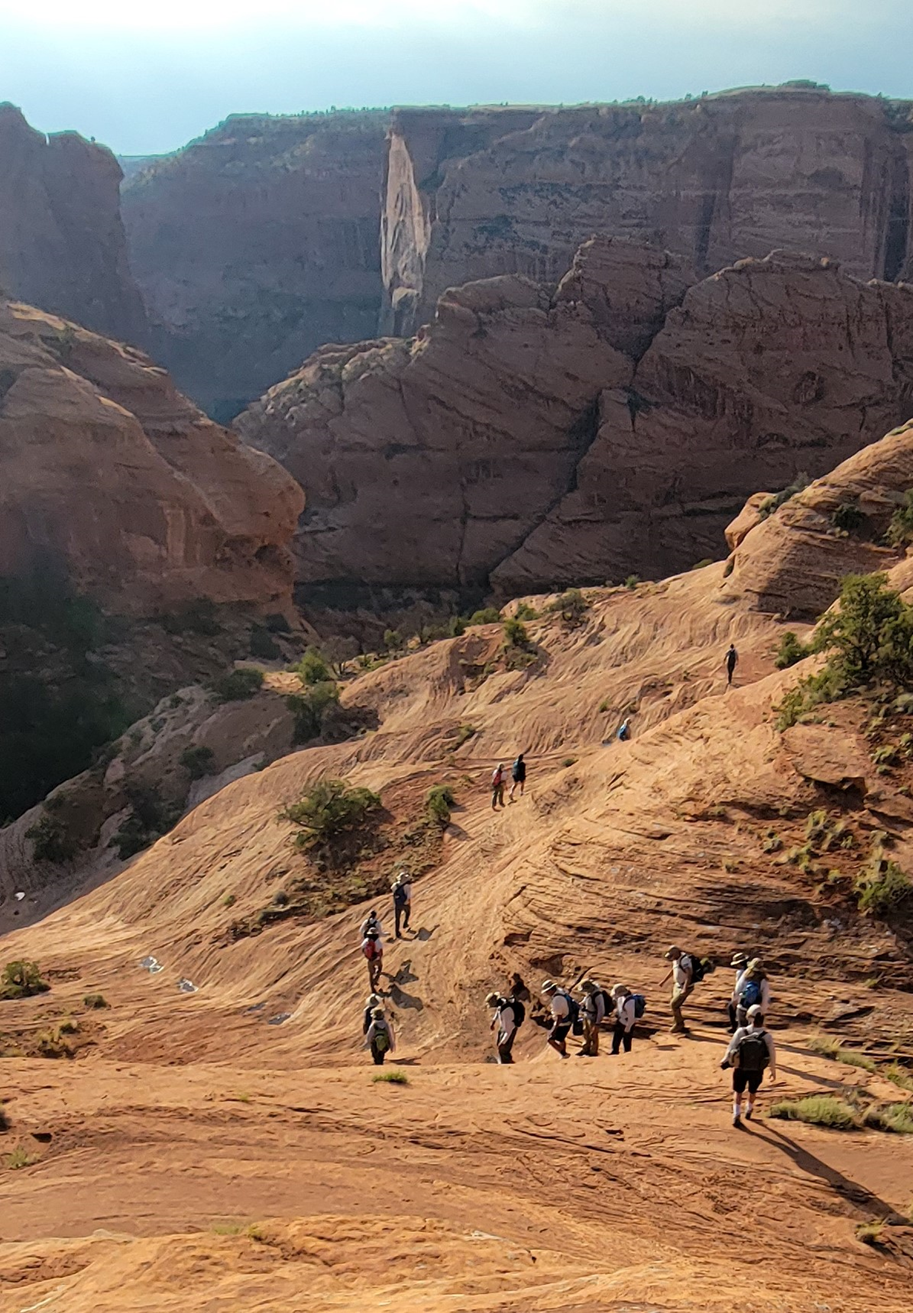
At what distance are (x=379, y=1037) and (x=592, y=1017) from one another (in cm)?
275

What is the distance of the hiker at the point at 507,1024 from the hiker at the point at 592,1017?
0.87 m

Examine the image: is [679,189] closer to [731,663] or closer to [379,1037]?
[731,663]

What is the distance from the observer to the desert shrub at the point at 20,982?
18016 millimetres

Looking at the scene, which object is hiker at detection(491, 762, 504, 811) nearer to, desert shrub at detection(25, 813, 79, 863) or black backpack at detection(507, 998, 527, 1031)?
black backpack at detection(507, 998, 527, 1031)

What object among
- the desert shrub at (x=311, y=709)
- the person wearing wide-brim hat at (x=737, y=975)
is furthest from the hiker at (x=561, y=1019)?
the desert shrub at (x=311, y=709)

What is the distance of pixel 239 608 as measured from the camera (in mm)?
42906

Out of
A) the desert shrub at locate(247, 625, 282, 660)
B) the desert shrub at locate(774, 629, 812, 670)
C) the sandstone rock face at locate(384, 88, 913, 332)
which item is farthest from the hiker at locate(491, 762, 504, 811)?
the sandstone rock face at locate(384, 88, 913, 332)

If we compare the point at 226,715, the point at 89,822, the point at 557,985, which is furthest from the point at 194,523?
the point at 557,985

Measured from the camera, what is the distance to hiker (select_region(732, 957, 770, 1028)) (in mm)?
10945

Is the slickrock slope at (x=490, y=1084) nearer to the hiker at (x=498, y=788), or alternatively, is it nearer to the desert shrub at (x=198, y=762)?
the hiker at (x=498, y=788)

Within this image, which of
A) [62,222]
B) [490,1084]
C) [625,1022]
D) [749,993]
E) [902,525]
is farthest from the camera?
[62,222]

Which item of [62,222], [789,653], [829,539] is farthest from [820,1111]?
[62,222]

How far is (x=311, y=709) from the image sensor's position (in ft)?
94.2

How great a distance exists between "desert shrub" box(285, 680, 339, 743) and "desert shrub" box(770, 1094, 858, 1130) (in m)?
19.7
